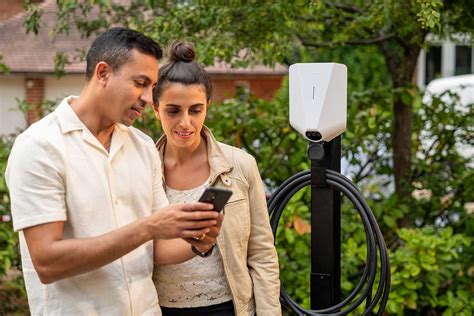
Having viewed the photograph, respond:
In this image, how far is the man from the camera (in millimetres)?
2150

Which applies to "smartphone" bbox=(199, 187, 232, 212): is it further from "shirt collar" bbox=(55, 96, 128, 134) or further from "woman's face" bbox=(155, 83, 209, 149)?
"woman's face" bbox=(155, 83, 209, 149)

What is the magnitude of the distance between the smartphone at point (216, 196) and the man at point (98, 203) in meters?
0.02

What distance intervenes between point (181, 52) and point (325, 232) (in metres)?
1.06

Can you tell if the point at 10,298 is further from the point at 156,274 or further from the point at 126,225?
the point at 126,225

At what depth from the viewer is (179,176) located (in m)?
2.80

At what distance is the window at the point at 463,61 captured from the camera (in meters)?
23.4

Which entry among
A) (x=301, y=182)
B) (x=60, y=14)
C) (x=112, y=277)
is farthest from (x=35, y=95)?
(x=112, y=277)

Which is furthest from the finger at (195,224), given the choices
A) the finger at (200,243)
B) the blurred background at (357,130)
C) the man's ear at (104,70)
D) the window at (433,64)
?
the window at (433,64)

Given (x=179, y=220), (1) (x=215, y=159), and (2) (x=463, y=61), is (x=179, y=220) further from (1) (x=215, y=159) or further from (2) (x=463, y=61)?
(2) (x=463, y=61)

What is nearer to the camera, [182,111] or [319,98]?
[182,111]

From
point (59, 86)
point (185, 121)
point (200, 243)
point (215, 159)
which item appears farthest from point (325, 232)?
point (59, 86)

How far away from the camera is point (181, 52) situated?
110 inches

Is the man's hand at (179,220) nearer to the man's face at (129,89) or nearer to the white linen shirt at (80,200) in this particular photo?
the white linen shirt at (80,200)

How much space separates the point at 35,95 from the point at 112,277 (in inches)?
540
